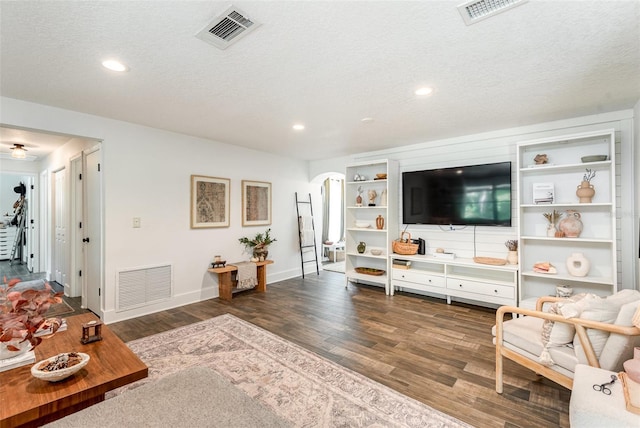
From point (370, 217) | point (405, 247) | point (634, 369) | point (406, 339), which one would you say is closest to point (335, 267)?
point (370, 217)

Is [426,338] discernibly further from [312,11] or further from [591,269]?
[312,11]

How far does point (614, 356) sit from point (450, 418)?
104 cm

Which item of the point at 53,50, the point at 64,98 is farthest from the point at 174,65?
the point at 64,98

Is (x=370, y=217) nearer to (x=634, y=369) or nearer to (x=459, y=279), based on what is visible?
(x=459, y=279)

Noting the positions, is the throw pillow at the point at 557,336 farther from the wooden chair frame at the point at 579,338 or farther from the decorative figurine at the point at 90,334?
the decorative figurine at the point at 90,334

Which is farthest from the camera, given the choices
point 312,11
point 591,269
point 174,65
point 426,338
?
point 591,269

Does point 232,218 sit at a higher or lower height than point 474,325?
higher

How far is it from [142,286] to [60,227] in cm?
269

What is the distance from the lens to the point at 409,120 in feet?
11.9

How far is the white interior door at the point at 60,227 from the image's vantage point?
16.2 feet

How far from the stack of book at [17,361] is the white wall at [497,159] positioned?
4.65 meters

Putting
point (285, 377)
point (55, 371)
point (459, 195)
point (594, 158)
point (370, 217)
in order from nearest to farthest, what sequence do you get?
1. point (55, 371)
2. point (285, 377)
3. point (594, 158)
4. point (459, 195)
5. point (370, 217)

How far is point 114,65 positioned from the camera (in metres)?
2.26

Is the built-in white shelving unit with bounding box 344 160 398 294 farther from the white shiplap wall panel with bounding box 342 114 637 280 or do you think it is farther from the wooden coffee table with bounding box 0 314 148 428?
the wooden coffee table with bounding box 0 314 148 428
